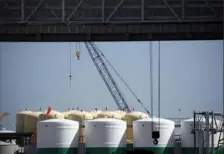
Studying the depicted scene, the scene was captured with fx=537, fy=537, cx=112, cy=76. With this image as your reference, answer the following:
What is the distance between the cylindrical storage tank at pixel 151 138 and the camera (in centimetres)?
5047

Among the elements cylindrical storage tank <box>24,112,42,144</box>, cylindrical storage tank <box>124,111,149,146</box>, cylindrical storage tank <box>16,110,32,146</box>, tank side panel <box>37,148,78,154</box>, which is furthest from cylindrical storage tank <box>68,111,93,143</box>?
cylindrical storage tank <box>16,110,32,146</box>

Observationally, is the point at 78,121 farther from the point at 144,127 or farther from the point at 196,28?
the point at 196,28

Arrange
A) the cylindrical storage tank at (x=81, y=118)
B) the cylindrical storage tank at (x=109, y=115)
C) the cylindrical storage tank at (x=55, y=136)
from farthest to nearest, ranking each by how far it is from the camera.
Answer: the cylindrical storage tank at (x=109, y=115) → the cylindrical storage tank at (x=81, y=118) → the cylindrical storage tank at (x=55, y=136)

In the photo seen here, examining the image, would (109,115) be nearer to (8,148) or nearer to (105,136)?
(105,136)

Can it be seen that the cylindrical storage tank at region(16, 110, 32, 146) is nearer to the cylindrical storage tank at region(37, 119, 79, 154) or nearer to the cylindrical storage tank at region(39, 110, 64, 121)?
the cylindrical storage tank at region(39, 110, 64, 121)

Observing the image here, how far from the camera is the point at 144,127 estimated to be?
166 feet

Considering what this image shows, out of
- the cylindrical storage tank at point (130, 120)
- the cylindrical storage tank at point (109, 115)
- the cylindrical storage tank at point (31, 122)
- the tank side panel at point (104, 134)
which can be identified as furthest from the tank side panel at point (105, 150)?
the cylindrical storage tank at point (31, 122)

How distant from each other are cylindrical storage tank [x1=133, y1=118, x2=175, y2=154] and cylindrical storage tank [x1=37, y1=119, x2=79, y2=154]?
6177 mm

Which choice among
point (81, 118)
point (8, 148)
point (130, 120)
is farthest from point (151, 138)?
point (8, 148)

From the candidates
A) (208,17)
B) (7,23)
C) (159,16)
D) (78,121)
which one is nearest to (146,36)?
(159,16)

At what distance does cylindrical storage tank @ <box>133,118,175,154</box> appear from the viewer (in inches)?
1987

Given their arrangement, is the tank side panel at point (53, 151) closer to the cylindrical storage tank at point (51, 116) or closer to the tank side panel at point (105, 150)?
the tank side panel at point (105, 150)

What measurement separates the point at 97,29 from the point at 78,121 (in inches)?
782

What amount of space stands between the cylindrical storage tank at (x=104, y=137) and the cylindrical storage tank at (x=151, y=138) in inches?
66.7
